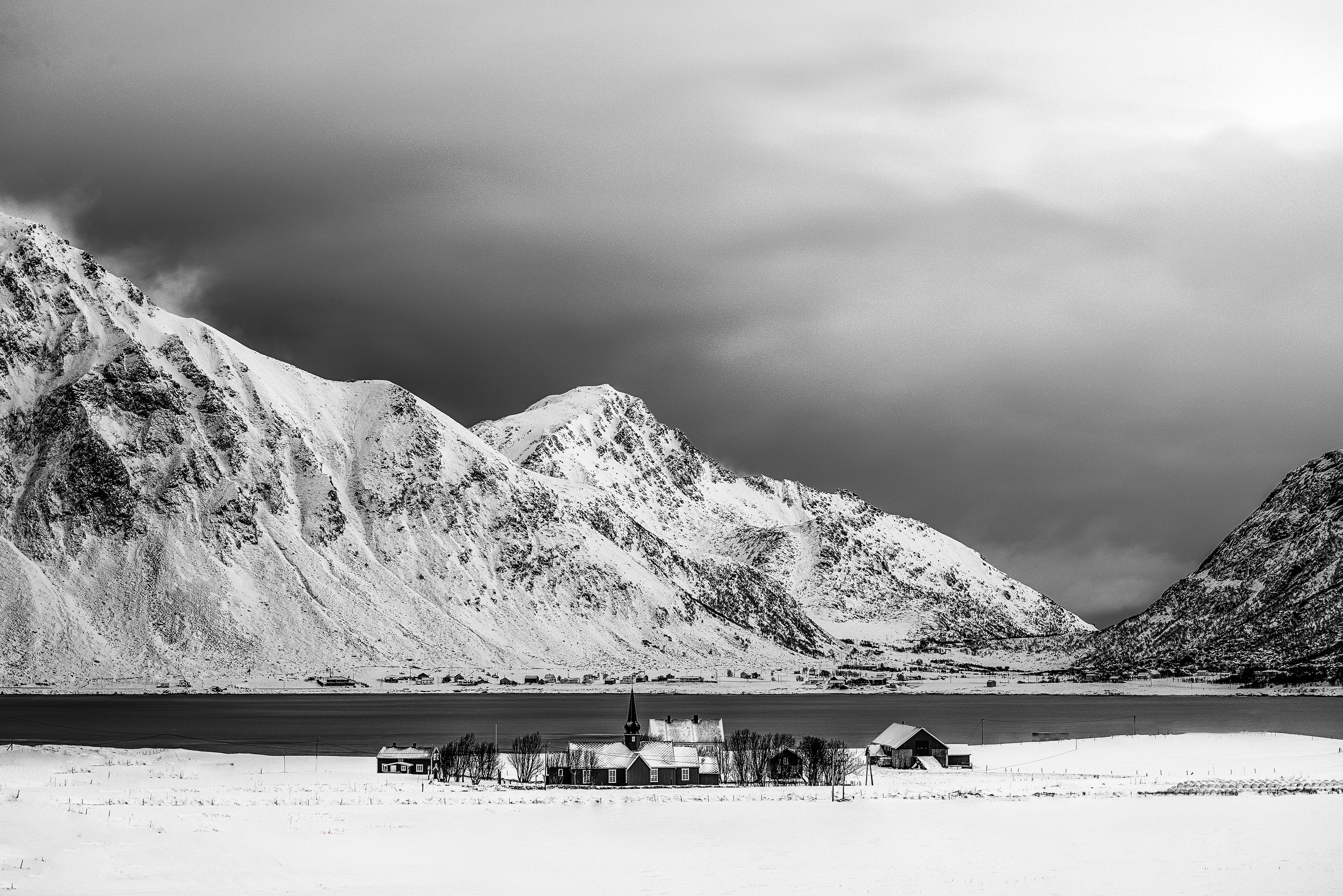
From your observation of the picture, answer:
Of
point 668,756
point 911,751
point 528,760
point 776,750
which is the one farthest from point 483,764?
point 911,751

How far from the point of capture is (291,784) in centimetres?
8125

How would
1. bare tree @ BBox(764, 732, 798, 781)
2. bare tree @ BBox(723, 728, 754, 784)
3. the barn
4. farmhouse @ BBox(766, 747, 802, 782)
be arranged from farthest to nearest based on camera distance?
the barn < bare tree @ BBox(764, 732, 798, 781) < farmhouse @ BBox(766, 747, 802, 782) < bare tree @ BBox(723, 728, 754, 784)

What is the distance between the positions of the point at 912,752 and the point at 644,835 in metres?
47.6

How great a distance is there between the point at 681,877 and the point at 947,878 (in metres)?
9.19

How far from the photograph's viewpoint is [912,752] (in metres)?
105

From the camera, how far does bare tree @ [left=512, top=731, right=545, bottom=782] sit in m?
88.4

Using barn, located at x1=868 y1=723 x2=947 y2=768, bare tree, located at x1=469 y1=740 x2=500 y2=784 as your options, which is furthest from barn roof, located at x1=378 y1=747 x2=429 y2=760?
barn, located at x1=868 y1=723 x2=947 y2=768

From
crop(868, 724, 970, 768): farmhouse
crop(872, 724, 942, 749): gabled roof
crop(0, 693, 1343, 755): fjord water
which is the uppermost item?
crop(0, 693, 1343, 755): fjord water

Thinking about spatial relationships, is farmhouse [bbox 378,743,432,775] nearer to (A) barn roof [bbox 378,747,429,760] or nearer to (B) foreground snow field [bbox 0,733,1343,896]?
(A) barn roof [bbox 378,747,429,760]

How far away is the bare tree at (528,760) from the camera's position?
290ft

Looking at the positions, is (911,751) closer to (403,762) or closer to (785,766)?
(785,766)

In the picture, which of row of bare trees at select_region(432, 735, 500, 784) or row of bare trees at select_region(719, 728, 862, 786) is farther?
row of bare trees at select_region(719, 728, 862, 786)

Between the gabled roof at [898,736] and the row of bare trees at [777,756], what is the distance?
10.3 m

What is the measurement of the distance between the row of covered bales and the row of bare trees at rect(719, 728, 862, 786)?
72 millimetres
